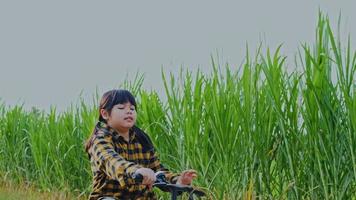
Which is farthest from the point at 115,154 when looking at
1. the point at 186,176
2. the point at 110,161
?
the point at 186,176

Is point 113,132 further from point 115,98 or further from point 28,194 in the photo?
point 28,194

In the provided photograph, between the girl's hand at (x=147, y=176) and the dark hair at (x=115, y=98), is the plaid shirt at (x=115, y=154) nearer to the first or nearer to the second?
the dark hair at (x=115, y=98)

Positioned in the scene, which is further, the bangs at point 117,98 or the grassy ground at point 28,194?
the grassy ground at point 28,194

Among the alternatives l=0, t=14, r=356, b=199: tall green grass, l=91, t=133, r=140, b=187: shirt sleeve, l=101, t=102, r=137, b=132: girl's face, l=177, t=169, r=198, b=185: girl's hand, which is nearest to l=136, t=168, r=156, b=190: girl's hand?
l=91, t=133, r=140, b=187: shirt sleeve

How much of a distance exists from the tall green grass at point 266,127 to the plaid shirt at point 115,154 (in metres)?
1.14

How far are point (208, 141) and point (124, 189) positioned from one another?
173 centimetres

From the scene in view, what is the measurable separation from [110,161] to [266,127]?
163cm

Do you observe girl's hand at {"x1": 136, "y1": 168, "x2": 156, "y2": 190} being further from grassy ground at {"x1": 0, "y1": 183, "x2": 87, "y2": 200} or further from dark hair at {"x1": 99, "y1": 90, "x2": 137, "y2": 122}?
grassy ground at {"x1": 0, "y1": 183, "x2": 87, "y2": 200}

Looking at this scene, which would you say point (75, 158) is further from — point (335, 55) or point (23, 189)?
point (335, 55)

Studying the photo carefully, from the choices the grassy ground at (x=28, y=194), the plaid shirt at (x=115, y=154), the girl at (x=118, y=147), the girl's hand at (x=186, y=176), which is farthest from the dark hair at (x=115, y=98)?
the grassy ground at (x=28, y=194)

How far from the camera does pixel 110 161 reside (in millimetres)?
2969

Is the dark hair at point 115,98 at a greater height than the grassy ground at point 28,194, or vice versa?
the dark hair at point 115,98

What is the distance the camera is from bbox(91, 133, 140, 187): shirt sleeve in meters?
2.86

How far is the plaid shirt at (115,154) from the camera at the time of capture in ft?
10.1
